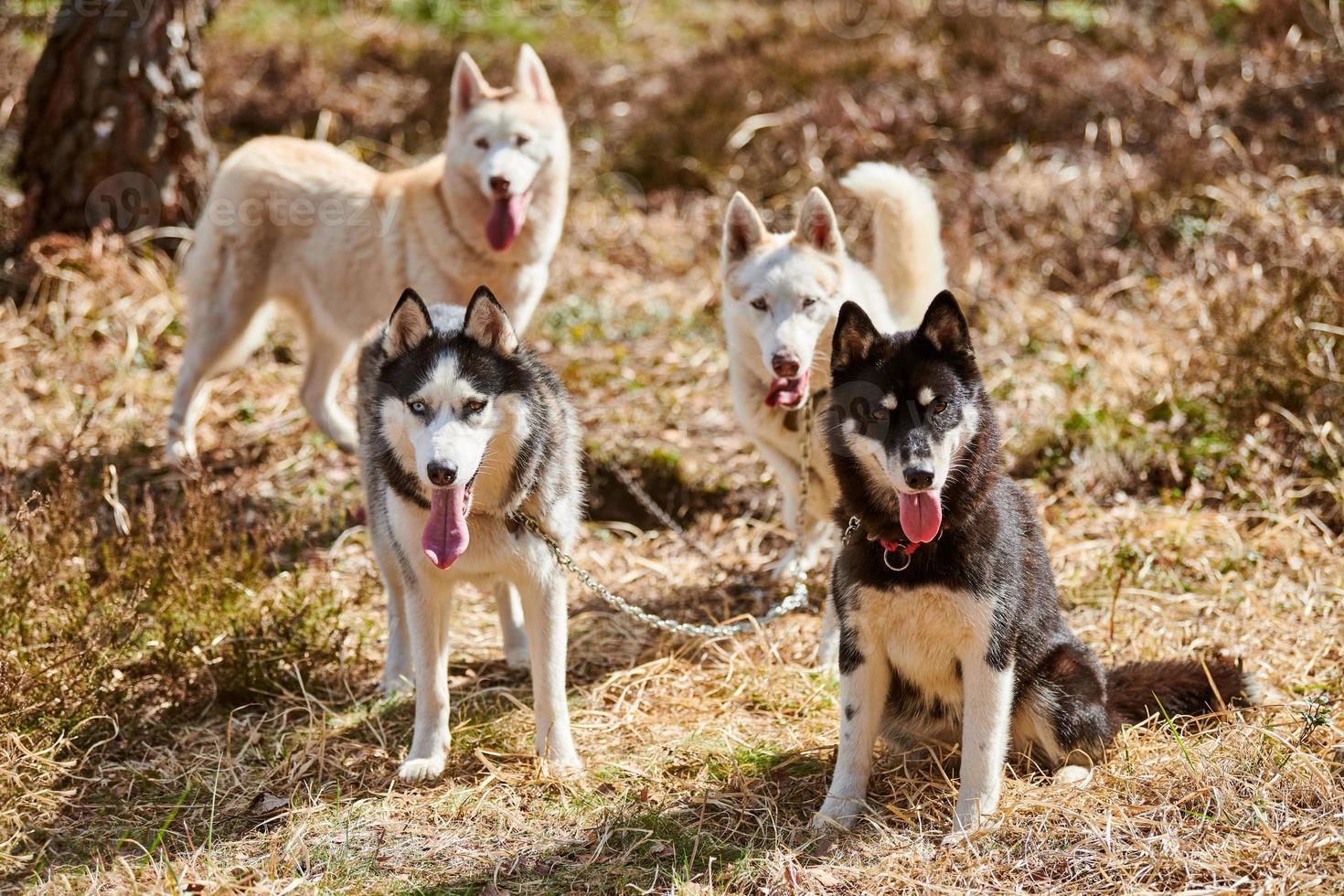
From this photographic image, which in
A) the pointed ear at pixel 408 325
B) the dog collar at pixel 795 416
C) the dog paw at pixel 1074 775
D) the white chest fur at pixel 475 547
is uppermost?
the pointed ear at pixel 408 325

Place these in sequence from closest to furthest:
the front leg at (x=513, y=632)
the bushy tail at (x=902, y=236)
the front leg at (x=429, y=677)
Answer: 1. the front leg at (x=429, y=677)
2. the front leg at (x=513, y=632)
3. the bushy tail at (x=902, y=236)

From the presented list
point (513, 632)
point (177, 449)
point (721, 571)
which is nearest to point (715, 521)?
point (721, 571)

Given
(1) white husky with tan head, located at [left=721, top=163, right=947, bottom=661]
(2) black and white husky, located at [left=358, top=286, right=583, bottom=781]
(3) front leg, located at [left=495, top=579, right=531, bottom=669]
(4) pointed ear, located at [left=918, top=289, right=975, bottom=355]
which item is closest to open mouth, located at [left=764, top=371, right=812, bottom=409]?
(1) white husky with tan head, located at [left=721, top=163, right=947, bottom=661]

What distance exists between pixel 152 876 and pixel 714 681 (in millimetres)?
2024

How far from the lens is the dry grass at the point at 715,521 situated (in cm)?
325

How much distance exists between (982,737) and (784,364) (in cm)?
169

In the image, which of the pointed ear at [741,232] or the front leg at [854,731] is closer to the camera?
the front leg at [854,731]

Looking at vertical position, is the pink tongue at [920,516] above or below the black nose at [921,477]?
below

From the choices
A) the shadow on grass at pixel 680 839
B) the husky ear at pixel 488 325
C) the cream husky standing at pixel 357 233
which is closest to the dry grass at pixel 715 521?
the shadow on grass at pixel 680 839

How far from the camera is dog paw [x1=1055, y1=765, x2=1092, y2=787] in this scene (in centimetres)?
338

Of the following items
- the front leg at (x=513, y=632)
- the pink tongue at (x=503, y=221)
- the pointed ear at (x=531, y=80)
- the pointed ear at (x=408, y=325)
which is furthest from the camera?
the pointed ear at (x=531, y=80)

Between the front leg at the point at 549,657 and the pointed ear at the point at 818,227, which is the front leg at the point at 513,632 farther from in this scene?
the pointed ear at the point at 818,227

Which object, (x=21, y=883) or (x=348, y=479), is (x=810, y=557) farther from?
(x=21, y=883)

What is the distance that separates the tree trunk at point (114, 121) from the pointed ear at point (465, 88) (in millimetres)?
2482
